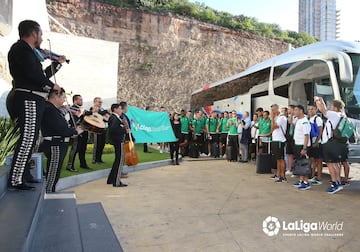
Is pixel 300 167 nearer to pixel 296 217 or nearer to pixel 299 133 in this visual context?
pixel 299 133

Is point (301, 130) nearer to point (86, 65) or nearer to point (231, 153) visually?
point (231, 153)

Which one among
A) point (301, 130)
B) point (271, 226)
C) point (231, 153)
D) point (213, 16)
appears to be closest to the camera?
point (271, 226)

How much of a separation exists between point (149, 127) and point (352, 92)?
6.61 metres

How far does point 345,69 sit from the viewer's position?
7.21 m

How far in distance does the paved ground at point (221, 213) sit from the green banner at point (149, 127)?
10.3 ft

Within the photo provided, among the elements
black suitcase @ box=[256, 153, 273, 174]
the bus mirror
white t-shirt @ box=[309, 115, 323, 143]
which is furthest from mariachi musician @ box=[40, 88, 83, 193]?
the bus mirror

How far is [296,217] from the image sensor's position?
4660 millimetres

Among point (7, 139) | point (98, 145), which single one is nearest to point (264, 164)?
point (98, 145)

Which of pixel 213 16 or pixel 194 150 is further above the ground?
pixel 213 16

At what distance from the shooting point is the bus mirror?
23.5ft

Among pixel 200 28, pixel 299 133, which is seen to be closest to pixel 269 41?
pixel 200 28

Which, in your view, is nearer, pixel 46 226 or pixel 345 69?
pixel 46 226

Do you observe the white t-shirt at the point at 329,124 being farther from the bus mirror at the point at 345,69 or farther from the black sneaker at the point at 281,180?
the black sneaker at the point at 281,180

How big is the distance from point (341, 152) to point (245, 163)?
511 centimetres
